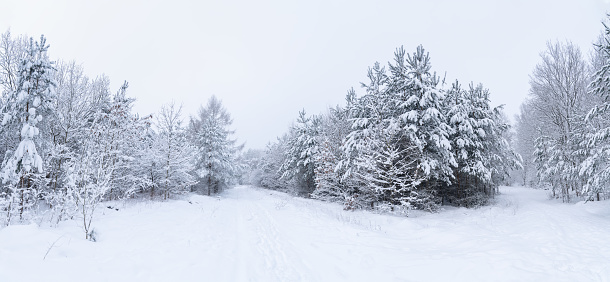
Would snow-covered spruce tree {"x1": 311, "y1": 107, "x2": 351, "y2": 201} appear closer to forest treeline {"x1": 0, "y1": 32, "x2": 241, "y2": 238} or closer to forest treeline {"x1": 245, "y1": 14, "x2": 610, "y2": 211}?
forest treeline {"x1": 245, "y1": 14, "x2": 610, "y2": 211}

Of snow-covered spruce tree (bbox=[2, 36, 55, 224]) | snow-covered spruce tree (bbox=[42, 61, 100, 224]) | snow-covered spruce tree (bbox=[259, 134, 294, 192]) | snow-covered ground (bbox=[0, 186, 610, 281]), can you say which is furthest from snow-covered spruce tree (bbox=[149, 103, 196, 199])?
snow-covered spruce tree (bbox=[259, 134, 294, 192])

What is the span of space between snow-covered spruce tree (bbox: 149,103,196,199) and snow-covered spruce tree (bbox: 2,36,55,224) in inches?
342

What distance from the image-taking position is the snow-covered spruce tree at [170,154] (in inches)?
791

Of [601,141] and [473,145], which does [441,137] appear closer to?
[473,145]

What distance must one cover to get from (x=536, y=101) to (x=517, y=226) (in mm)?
17808

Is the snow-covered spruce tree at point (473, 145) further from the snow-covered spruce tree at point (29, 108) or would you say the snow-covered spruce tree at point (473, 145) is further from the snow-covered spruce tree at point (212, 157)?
the snow-covered spruce tree at point (212, 157)

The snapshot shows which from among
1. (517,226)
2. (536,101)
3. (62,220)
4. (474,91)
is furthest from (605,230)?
(62,220)

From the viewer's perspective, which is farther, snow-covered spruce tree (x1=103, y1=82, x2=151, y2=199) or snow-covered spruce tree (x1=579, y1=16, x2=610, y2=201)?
snow-covered spruce tree (x1=103, y1=82, x2=151, y2=199)

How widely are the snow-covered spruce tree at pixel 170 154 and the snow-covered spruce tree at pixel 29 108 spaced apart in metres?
8.70

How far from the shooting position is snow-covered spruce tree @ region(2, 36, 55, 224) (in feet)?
33.0

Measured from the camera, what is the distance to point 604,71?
1146cm

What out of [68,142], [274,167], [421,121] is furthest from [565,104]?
[274,167]

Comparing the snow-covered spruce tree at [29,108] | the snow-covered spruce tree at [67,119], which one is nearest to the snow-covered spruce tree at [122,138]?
the snow-covered spruce tree at [67,119]

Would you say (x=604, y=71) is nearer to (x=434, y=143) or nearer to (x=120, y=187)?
(x=434, y=143)
